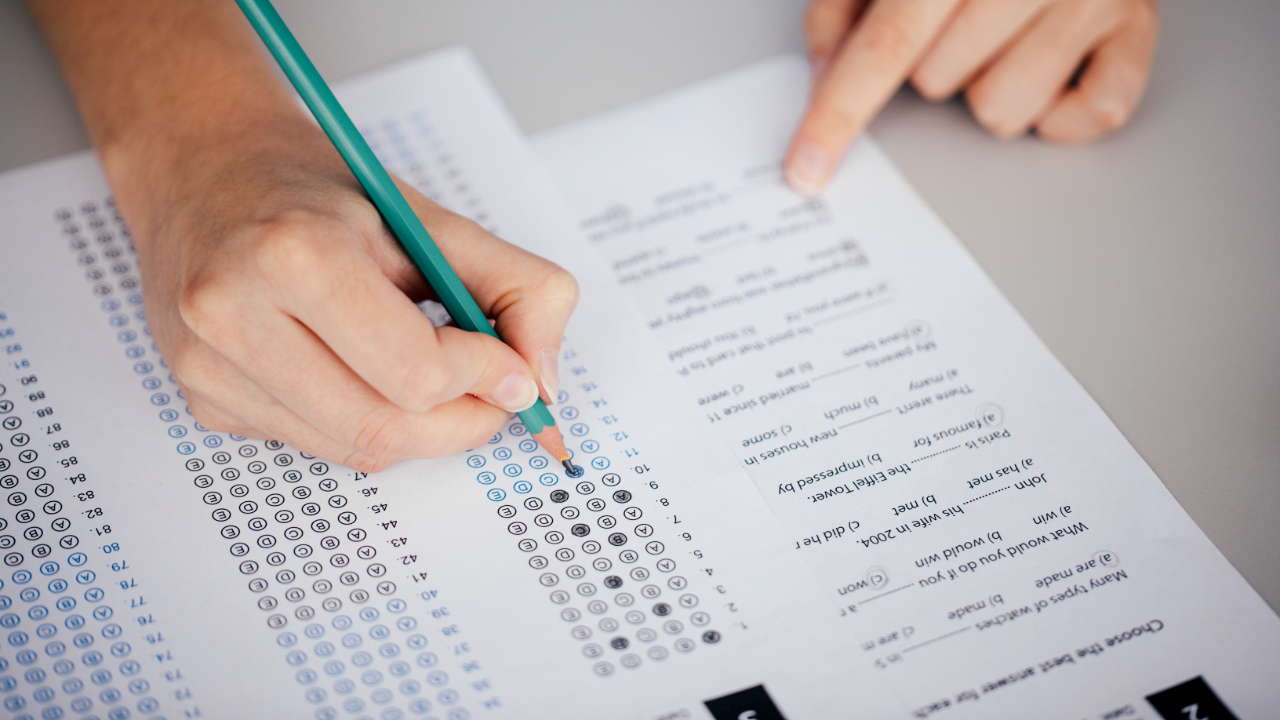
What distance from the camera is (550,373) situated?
0.54m

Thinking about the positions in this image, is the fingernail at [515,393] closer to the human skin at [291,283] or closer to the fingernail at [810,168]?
the human skin at [291,283]

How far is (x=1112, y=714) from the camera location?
0.46 meters

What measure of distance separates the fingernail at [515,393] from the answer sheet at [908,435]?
0.14 m

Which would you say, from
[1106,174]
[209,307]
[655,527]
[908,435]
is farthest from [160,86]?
[1106,174]

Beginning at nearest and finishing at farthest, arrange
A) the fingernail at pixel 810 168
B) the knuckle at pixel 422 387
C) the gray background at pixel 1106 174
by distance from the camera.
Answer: the knuckle at pixel 422 387
the gray background at pixel 1106 174
the fingernail at pixel 810 168

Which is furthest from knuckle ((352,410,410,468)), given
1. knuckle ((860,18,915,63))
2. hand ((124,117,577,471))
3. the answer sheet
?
knuckle ((860,18,915,63))

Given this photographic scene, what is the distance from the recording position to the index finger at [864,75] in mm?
719

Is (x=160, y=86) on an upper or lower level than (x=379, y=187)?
upper

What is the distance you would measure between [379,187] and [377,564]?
235mm

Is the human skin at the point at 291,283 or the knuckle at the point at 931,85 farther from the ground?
the human skin at the point at 291,283

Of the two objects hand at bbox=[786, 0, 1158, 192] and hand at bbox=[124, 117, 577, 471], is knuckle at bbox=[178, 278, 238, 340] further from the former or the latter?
hand at bbox=[786, 0, 1158, 192]

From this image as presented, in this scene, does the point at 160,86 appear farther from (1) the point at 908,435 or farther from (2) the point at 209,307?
(1) the point at 908,435

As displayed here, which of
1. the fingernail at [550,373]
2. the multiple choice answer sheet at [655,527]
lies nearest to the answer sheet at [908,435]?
the multiple choice answer sheet at [655,527]

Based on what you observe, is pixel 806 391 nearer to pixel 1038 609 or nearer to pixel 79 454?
pixel 1038 609
